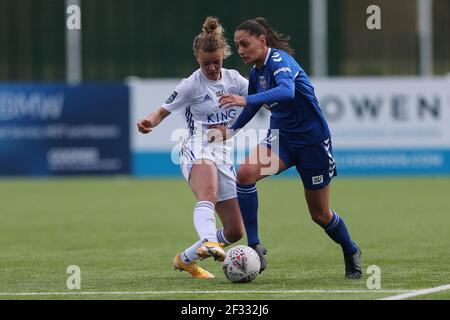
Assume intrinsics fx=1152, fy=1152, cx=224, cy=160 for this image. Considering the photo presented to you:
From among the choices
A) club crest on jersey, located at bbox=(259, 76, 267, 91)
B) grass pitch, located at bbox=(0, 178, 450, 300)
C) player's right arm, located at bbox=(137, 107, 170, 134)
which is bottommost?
grass pitch, located at bbox=(0, 178, 450, 300)

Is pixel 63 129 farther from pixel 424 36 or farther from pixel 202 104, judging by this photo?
pixel 202 104

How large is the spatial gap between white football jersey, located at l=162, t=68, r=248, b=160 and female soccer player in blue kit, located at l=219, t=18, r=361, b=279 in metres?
0.36

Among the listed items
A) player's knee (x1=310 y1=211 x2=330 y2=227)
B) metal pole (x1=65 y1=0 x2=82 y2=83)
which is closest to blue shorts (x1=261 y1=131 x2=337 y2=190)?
player's knee (x1=310 y1=211 x2=330 y2=227)

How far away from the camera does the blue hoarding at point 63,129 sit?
74.1 ft

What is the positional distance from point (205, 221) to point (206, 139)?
83 centimetres

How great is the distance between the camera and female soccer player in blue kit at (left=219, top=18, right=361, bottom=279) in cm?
930

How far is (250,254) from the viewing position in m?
9.30

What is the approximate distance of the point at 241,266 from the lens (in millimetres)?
9172

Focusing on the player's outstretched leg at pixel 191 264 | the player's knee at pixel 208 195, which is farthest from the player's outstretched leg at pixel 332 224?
the player's outstretched leg at pixel 191 264

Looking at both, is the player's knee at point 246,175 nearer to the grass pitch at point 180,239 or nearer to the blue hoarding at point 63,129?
the grass pitch at point 180,239

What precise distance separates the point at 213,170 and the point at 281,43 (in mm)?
1207

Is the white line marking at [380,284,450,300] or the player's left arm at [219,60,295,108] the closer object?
the white line marking at [380,284,450,300]

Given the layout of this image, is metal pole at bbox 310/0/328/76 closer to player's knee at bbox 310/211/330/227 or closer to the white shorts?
the white shorts

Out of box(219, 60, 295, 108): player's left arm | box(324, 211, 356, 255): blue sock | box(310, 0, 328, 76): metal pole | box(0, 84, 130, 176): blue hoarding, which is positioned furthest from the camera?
box(310, 0, 328, 76): metal pole
